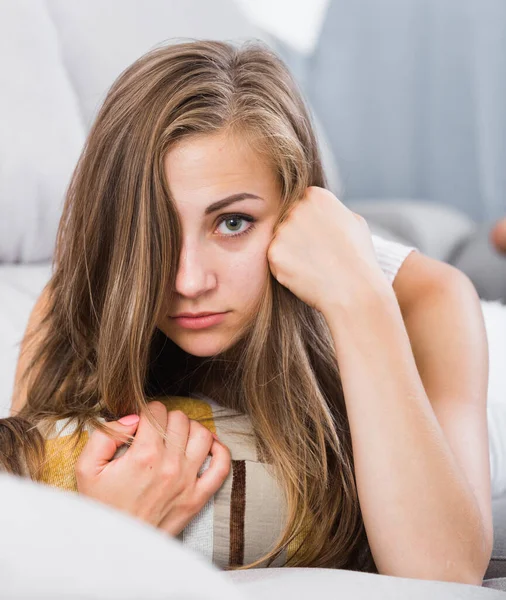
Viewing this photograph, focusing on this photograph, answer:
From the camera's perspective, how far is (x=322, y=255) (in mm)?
1000

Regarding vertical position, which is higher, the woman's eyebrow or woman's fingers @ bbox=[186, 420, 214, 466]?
the woman's eyebrow

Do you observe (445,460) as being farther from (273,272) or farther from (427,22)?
(427,22)

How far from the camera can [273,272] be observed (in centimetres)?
102

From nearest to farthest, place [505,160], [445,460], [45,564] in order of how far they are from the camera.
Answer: [45,564], [445,460], [505,160]

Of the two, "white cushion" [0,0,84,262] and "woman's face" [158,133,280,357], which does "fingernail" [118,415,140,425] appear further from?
"white cushion" [0,0,84,262]

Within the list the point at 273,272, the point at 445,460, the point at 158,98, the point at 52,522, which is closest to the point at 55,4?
the point at 158,98

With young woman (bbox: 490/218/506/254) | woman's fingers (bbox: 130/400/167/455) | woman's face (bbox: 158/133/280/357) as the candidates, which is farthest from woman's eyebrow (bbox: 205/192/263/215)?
young woman (bbox: 490/218/506/254)

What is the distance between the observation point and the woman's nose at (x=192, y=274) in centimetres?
95

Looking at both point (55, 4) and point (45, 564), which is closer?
point (45, 564)

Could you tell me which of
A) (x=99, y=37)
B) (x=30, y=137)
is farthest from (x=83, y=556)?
(x=99, y=37)

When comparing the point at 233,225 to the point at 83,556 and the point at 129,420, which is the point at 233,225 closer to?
the point at 129,420

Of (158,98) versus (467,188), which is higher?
(158,98)

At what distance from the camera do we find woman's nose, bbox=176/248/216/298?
95 centimetres

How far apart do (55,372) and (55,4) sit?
94 cm
